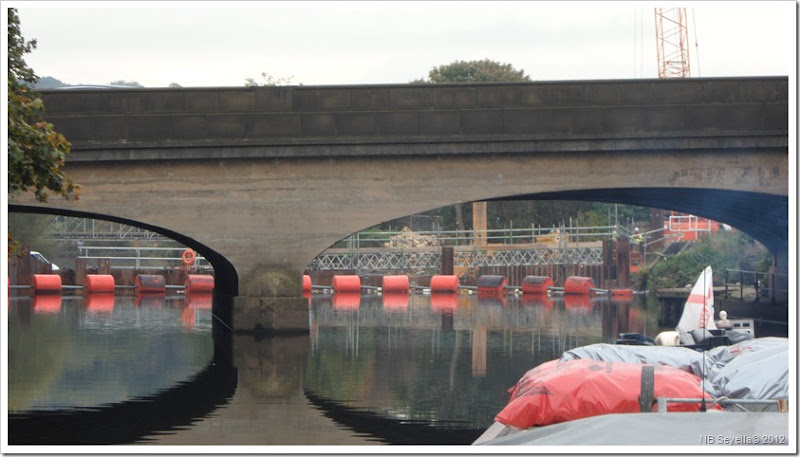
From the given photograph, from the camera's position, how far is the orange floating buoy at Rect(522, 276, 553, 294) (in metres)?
66.2

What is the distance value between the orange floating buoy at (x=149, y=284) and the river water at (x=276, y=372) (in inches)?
460

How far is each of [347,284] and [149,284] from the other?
994 cm

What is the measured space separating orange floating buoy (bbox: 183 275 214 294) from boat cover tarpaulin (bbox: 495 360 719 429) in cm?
4569

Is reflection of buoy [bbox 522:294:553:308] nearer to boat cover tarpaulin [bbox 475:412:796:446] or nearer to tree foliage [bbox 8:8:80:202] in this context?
tree foliage [bbox 8:8:80:202]

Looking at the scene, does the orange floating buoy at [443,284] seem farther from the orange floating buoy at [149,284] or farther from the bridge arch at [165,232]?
the bridge arch at [165,232]

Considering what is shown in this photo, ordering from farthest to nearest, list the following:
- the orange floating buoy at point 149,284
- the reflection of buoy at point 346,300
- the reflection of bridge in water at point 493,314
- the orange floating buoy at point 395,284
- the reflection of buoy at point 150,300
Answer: the orange floating buoy at point 395,284 → the orange floating buoy at point 149,284 → the reflection of buoy at point 346,300 → the reflection of buoy at point 150,300 → the reflection of bridge in water at point 493,314

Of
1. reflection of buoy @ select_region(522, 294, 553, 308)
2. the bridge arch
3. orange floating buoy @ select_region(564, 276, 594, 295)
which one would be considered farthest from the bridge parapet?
orange floating buoy @ select_region(564, 276, 594, 295)

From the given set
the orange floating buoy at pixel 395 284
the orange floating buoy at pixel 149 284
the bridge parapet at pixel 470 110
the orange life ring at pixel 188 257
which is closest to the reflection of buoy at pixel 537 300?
the orange floating buoy at pixel 395 284

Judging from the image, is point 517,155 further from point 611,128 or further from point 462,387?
point 462,387

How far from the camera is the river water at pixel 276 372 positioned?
2297 cm

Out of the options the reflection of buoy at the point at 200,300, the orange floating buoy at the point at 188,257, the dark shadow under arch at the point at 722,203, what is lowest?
the reflection of buoy at the point at 200,300

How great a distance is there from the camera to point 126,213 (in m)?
35.9

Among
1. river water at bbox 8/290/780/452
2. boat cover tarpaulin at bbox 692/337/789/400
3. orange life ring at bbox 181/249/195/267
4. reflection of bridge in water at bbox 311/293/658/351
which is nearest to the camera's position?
boat cover tarpaulin at bbox 692/337/789/400

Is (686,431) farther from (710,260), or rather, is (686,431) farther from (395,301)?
(710,260)
